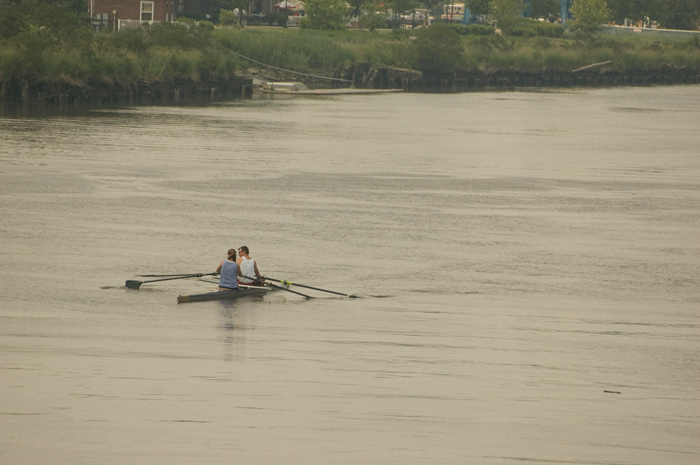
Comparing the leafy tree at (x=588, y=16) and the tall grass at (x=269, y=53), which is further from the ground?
the leafy tree at (x=588, y=16)

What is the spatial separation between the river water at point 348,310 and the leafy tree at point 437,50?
60346 millimetres

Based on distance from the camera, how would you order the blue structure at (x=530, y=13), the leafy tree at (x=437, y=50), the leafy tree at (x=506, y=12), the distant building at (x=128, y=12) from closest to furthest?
1. the distant building at (x=128, y=12)
2. the leafy tree at (x=437, y=50)
3. the leafy tree at (x=506, y=12)
4. the blue structure at (x=530, y=13)

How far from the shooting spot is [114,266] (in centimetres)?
2581

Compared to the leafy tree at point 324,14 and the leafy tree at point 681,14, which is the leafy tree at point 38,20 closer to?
the leafy tree at point 324,14

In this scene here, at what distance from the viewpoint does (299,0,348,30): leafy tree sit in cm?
12094

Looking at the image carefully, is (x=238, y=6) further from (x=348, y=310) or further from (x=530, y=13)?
(x=348, y=310)

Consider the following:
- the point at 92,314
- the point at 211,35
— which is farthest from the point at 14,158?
the point at 211,35

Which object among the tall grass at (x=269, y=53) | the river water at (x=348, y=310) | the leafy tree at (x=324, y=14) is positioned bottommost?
the river water at (x=348, y=310)

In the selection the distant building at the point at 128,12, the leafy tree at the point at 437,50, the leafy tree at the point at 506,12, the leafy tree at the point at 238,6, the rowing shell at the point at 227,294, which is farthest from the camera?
the leafy tree at the point at 506,12

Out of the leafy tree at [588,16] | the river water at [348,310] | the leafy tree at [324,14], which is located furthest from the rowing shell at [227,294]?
the leafy tree at [588,16]

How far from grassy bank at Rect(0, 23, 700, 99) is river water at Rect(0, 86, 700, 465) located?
1983 centimetres

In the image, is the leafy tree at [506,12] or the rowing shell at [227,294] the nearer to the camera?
the rowing shell at [227,294]

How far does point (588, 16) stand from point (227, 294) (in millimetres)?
128329

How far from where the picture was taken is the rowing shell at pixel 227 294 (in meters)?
23.0
